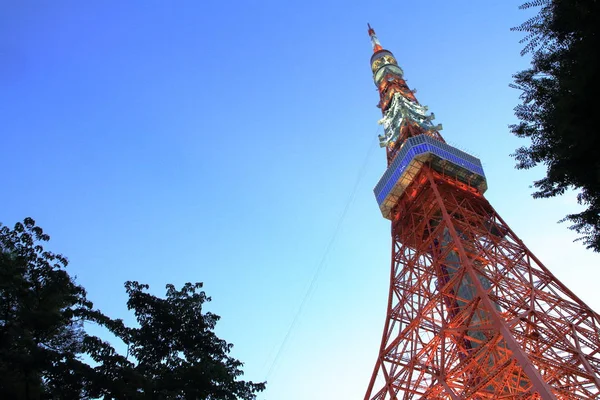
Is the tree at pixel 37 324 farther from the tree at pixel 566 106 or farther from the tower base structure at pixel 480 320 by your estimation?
the tower base structure at pixel 480 320

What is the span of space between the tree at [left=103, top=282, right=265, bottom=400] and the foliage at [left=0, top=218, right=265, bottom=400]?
0.02 m

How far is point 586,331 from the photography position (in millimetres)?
17219

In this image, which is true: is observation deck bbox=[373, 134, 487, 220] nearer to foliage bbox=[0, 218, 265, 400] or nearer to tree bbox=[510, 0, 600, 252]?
foliage bbox=[0, 218, 265, 400]

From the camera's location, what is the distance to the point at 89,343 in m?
6.34

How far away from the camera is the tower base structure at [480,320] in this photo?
1481cm

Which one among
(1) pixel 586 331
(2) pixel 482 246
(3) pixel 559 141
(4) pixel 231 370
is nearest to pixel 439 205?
(2) pixel 482 246

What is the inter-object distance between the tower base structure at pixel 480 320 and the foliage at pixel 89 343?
30.8 ft

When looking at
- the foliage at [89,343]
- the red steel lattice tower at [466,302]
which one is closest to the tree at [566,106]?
the foliage at [89,343]

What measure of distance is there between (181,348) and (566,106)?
262 inches

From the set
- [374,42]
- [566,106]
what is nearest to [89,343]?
[566,106]

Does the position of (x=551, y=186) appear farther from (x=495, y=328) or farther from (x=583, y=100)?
(x=495, y=328)

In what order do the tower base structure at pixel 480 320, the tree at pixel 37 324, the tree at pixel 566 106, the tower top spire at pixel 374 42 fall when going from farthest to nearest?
1. the tower top spire at pixel 374 42
2. the tower base structure at pixel 480 320
3. the tree at pixel 37 324
4. the tree at pixel 566 106

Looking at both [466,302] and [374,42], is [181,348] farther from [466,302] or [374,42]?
[374,42]

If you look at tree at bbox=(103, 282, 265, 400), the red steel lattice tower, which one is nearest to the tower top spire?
the red steel lattice tower
